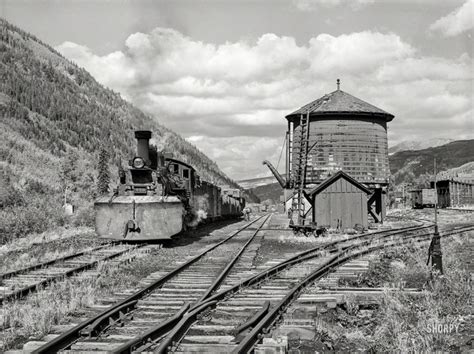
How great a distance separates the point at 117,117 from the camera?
61781 mm

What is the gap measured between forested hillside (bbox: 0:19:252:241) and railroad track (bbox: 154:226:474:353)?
1316 cm

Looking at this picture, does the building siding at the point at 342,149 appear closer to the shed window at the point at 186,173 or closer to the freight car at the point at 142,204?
the shed window at the point at 186,173

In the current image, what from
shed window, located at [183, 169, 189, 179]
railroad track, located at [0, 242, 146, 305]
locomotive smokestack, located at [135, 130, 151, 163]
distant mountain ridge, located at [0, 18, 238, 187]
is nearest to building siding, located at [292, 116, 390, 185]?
shed window, located at [183, 169, 189, 179]

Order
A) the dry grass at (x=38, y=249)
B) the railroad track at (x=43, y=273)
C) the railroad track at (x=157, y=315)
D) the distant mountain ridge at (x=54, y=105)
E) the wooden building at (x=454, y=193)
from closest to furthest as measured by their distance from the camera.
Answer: the railroad track at (x=157, y=315)
the railroad track at (x=43, y=273)
the dry grass at (x=38, y=249)
the distant mountain ridge at (x=54, y=105)
the wooden building at (x=454, y=193)

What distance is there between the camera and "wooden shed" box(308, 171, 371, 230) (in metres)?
23.5

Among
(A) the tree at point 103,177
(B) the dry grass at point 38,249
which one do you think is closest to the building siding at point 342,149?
(A) the tree at point 103,177

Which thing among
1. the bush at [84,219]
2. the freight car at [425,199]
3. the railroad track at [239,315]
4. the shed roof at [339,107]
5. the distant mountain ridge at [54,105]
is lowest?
the railroad track at [239,315]

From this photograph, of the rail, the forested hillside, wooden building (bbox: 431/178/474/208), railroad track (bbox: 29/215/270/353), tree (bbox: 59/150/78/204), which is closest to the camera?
the rail

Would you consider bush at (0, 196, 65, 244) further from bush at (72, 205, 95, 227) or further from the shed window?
the shed window

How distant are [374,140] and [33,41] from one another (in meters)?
51.1

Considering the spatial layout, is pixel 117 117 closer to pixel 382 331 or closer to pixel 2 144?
pixel 2 144

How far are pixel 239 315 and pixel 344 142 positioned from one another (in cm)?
2620

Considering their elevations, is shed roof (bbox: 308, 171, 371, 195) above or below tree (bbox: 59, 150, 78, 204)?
below

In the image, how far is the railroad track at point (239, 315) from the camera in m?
5.38
